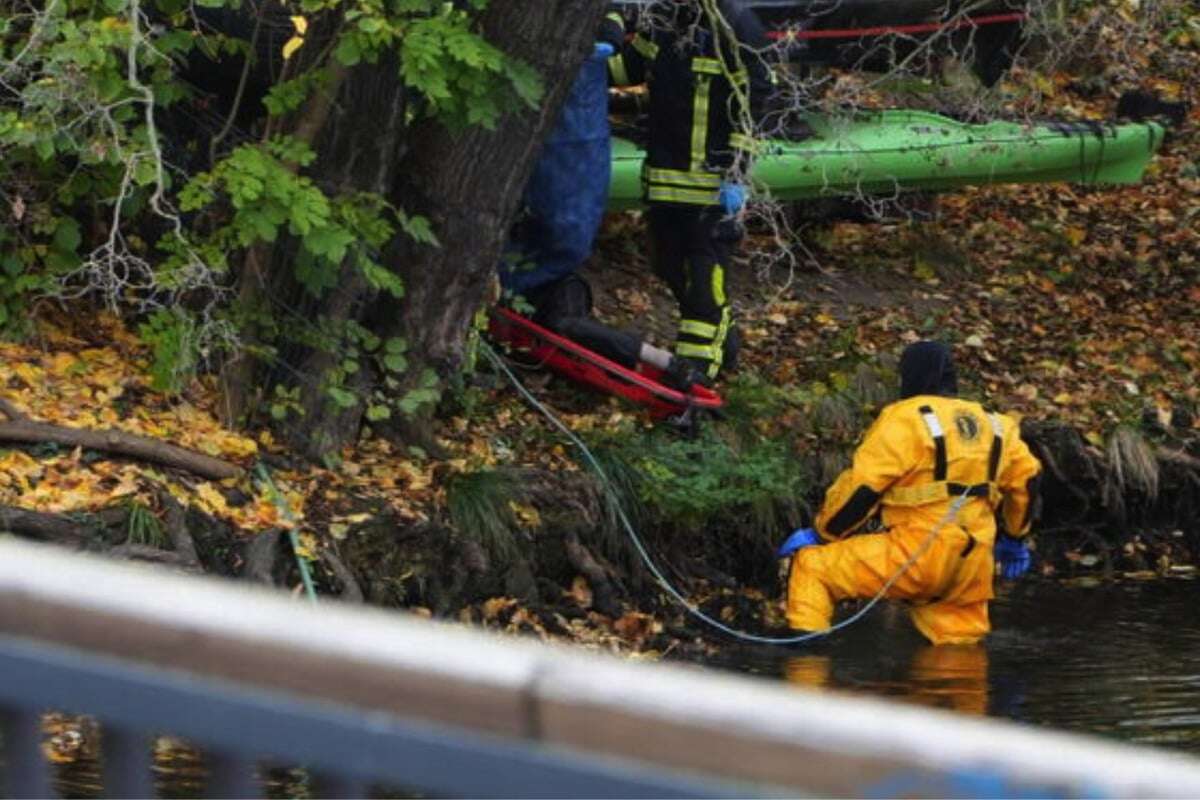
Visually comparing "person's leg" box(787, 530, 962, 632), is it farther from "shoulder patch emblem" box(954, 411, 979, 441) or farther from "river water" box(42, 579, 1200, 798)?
"shoulder patch emblem" box(954, 411, 979, 441)

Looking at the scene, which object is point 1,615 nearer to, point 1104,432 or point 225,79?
point 225,79

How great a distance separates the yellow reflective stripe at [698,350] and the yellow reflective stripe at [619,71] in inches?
49.9

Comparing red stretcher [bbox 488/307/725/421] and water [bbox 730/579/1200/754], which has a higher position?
red stretcher [bbox 488/307/725/421]

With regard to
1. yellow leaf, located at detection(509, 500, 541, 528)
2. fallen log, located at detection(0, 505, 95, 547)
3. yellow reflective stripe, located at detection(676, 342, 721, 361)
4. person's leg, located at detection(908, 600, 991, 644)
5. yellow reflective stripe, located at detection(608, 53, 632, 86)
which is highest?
yellow reflective stripe, located at detection(608, 53, 632, 86)

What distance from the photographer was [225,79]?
9930 mm

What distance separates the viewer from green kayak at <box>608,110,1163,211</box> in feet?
43.4

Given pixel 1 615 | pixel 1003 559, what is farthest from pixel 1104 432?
pixel 1 615

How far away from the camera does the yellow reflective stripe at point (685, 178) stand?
11516 millimetres

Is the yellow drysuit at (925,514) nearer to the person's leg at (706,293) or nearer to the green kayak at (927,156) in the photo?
the person's leg at (706,293)

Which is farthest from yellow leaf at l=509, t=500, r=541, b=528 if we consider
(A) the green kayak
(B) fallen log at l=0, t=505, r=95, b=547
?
(A) the green kayak

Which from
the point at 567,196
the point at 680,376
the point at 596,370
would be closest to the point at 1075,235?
the point at 680,376

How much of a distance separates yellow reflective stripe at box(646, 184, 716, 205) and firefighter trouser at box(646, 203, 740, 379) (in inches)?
1.9

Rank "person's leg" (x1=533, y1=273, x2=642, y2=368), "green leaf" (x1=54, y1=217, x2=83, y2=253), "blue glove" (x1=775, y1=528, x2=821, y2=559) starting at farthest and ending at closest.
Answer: "person's leg" (x1=533, y1=273, x2=642, y2=368) → "blue glove" (x1=775, y1=528, x2=821, y2=559) → "green leaf" (x1=54, y1=217, x2=83, y2=253)

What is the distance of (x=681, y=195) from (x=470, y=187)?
190cm
